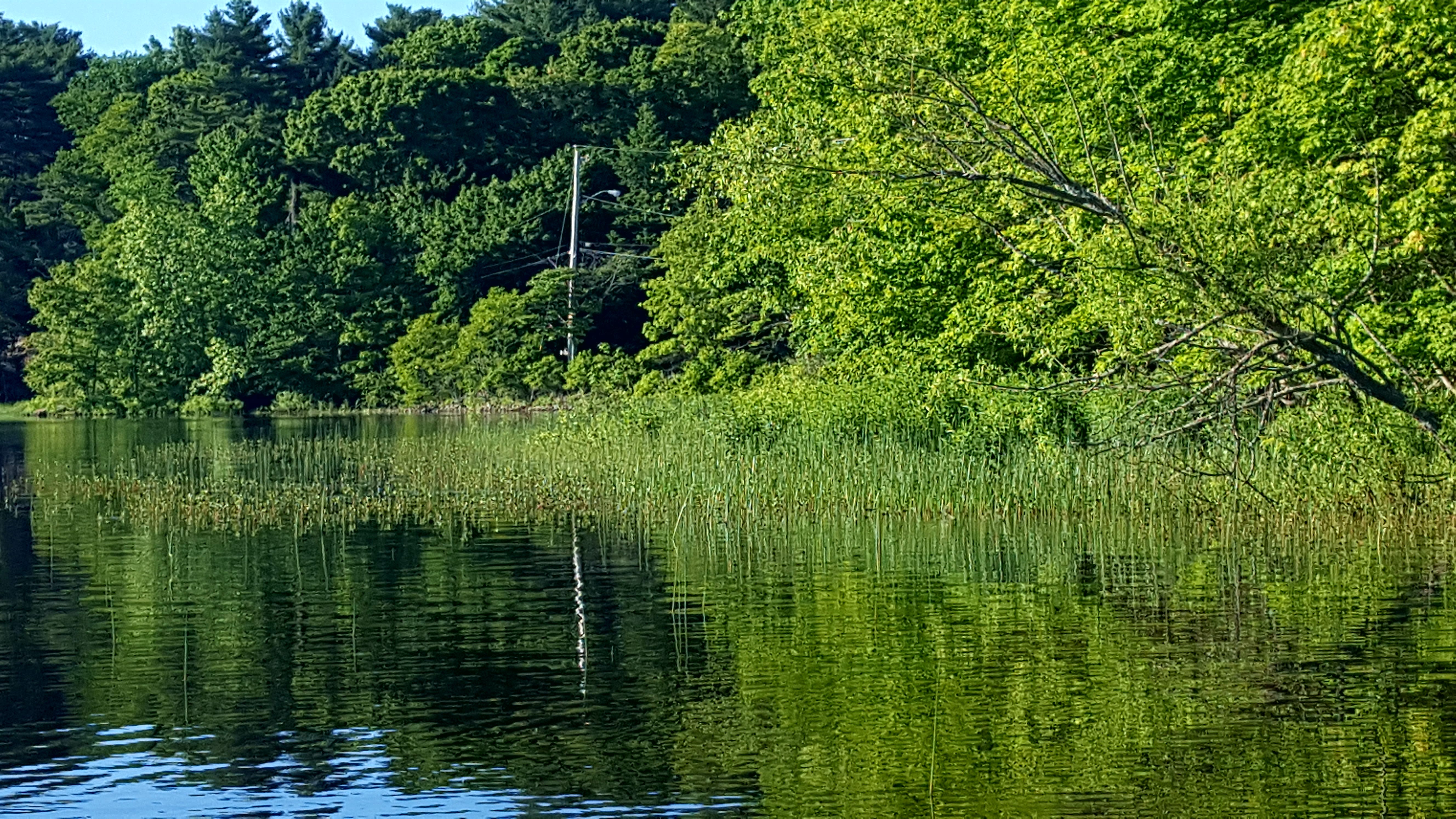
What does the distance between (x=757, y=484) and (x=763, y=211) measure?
561cm

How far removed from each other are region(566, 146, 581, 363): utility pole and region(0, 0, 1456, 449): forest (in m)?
0.28

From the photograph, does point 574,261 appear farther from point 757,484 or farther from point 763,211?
point 757,484

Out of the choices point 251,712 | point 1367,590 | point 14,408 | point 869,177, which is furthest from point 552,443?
point 14,408

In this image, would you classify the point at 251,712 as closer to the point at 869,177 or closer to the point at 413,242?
the point at 869,177

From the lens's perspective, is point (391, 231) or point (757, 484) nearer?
point (757, 484)

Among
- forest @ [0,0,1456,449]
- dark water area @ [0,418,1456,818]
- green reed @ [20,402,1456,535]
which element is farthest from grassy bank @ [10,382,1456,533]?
dark water area @ [0,418,1456,818]

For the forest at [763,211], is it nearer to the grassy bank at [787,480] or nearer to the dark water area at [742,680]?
the grassy bank at [787,480]

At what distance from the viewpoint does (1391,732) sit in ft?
35.5

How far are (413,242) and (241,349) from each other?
736 cm

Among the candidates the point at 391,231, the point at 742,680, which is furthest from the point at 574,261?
the point at 742,680

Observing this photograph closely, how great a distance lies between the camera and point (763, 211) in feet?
91.3

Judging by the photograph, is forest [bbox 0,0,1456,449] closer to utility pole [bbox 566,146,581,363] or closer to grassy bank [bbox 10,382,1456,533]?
utility pole [bbox 566,146,581,363]

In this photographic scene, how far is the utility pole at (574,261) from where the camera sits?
195 feet

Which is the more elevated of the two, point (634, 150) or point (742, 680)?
point (634, 150)
